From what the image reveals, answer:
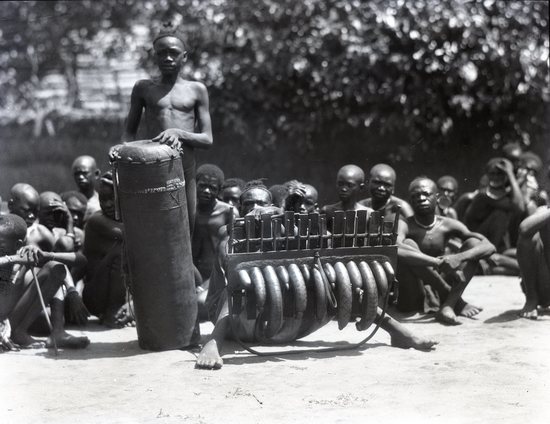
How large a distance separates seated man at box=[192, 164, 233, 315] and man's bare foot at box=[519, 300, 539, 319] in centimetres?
233

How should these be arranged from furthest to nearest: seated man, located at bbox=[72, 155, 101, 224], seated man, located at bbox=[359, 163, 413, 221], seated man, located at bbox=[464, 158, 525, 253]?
seated man, located at bbox=[464, 158, 525, 253] → seated man, located at bbox=[72, 155, 101, 224] → seated man, located at bbox=[359, 163, 413, 221]

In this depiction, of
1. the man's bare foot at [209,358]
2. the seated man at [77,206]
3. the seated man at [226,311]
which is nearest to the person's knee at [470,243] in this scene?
the seated man at [226,311]

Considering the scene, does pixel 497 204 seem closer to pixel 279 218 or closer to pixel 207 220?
pixel 207 220

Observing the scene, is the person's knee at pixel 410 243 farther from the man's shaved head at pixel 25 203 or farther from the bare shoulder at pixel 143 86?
the man's shaved head at pixel 25 203

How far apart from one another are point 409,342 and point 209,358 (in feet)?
4.33

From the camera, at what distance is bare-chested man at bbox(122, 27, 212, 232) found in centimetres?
604

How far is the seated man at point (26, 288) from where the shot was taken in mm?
5465

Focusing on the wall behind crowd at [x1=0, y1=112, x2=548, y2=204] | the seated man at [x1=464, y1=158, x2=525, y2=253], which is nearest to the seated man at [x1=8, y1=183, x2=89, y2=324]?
the wall behind crowd at [x1=0, y1=112, x2=548, y2=204]

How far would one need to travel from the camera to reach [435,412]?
162 inches

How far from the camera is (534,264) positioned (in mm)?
6441

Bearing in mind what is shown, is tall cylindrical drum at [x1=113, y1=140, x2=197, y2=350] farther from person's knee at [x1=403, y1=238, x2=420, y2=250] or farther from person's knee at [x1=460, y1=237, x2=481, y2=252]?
person's knee at [x1=460, y1=237, x2=481, y2=252]

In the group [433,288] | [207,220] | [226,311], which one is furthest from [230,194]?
[226,311]

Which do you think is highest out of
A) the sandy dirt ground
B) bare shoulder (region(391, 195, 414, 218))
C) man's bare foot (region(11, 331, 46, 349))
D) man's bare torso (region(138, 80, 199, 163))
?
man's bare torso (region(138, 80, 199, 163))

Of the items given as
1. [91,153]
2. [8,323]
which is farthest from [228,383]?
[91,153]
